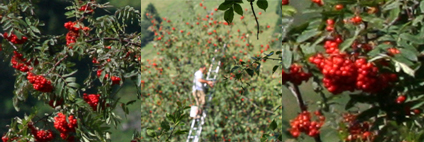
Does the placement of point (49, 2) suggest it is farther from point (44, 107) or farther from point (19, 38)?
point (44, 107)

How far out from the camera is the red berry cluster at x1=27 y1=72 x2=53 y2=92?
141 cm

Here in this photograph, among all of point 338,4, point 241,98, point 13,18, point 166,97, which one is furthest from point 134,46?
point 166,97

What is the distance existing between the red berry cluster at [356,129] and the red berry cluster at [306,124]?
0.04 metres

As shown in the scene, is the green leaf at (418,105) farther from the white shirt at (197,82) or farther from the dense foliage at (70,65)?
the white shirt at (197,82)

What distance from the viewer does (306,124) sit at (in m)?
0.68

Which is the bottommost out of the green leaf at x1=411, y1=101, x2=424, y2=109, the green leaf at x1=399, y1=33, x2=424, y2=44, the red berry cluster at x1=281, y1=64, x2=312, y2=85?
the green leaf at x1=411, y1=101, x2=424, y2=109

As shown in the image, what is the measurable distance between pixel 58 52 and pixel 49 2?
17cm

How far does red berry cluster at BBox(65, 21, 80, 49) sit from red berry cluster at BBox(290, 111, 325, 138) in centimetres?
100

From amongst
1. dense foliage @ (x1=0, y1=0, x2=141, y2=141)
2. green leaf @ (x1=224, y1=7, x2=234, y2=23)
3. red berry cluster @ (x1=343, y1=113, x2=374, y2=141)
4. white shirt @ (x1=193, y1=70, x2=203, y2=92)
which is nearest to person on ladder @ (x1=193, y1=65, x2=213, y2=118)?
white shirt @ (x1=193, y1=70, x2=203, y2=92)

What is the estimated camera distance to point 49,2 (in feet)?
4.96

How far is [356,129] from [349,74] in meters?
0.10

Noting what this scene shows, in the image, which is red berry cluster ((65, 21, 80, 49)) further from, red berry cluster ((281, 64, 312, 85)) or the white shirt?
the white shirt

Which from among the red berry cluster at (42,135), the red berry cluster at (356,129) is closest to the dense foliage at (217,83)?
the red berry cluster at (42,135)

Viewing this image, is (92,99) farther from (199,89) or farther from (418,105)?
(199,89)
